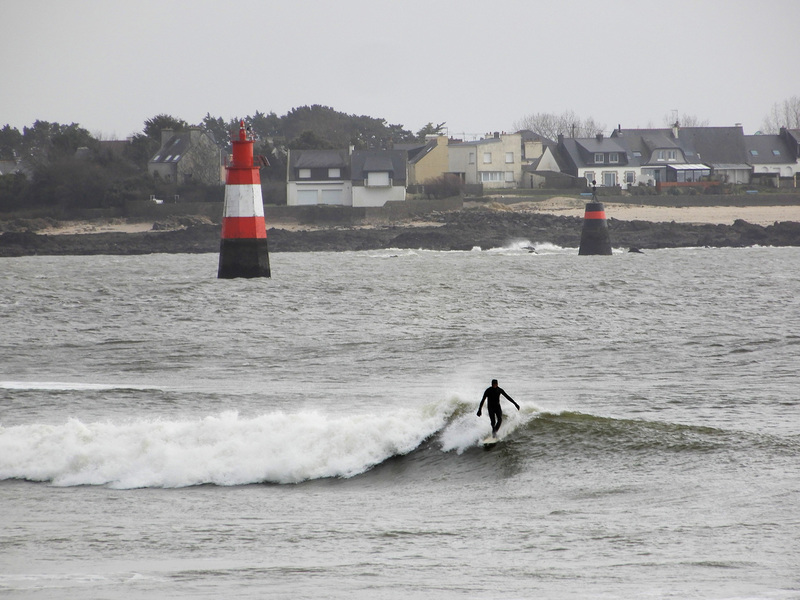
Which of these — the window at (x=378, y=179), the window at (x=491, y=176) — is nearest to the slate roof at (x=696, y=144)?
the window at (x=491, y=176)

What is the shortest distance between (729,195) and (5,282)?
54532mm

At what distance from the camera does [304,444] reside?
35.5 feet

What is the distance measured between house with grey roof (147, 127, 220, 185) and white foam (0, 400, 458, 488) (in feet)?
231

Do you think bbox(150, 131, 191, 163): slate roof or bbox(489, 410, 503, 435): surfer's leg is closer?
bbox(489, 410, 503, 435): surfer's leg

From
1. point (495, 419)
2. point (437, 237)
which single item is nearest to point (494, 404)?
point (495, 419)

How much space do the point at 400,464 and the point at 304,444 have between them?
0.97 m

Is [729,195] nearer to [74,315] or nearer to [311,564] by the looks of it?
[74,315]

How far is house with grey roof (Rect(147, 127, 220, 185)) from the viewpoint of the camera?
81.2 metres

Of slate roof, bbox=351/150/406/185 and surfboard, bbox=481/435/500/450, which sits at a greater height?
slate roof, bbox=351/150/406/185

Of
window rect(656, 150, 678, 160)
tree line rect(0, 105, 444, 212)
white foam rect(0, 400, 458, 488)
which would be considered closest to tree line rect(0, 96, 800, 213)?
tree line rect(0, 105, 444, 212)

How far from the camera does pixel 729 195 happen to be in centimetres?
7794

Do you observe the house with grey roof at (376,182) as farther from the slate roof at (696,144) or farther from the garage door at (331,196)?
the slate roof at (696,144)

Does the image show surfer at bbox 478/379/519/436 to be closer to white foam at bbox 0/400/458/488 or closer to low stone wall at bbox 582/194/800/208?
white foam at bbox 0/400/458/488

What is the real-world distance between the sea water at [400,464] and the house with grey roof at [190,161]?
198ft
